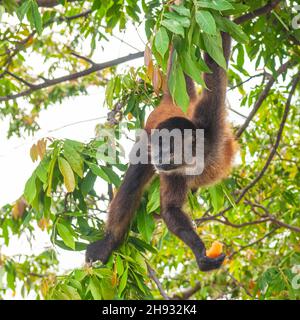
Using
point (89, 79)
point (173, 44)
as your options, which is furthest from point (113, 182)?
point (89, 79)

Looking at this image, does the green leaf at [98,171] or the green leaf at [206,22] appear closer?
the green leaf at [206,22]

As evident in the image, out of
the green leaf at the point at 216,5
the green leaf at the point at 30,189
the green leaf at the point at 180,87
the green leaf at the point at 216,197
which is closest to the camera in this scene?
the green leaf at the point at 216,5

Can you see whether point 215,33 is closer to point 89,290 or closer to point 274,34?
point 89,290

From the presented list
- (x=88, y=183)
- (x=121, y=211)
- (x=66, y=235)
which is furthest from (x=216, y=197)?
(x=66, y=235)

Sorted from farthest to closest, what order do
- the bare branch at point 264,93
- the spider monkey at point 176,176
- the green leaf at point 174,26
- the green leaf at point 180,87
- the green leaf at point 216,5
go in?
the bare branch at point 264,93 < the spider monkey at point 176,176 < the green leaf at point 180,87 < the green leaf at point 216,5 < the green leaf at point 174,26

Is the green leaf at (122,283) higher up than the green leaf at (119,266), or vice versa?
the green leaf at (119,266)

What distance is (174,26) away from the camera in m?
3.10

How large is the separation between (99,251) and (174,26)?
8.18 ft

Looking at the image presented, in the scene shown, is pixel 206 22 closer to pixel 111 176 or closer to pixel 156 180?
pixel 111 176

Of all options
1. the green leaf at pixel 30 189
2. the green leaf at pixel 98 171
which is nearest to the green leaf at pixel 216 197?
the green leaf at pixel 98 171

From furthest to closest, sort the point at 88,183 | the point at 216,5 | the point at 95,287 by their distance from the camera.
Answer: the point at 88,183 < the point at 95,287 < the point at 216,5

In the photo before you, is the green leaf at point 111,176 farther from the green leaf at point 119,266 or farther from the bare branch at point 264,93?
the bare branch at point 264,93

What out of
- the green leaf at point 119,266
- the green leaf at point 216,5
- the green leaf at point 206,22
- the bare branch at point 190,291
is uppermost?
the green leaf at point 216,5

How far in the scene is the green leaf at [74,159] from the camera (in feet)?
13.3
